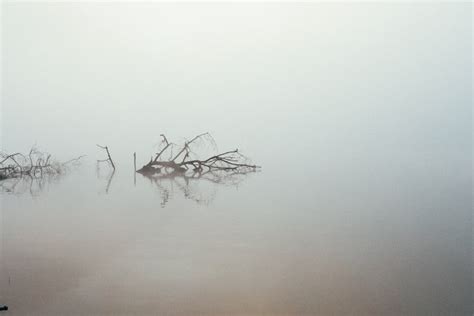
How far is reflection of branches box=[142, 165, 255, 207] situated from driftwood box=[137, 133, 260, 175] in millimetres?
14

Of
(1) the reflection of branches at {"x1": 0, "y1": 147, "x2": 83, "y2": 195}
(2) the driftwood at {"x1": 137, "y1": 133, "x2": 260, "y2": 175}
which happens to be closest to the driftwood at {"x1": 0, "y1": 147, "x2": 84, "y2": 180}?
(1) the reflection of branches at {"x1": 0, "y1": 147, "x2": 83, "y2": 195}

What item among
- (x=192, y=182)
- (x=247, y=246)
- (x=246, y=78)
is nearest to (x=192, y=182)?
(x=192, y=182)

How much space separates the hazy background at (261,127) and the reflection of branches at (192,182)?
0.15ft

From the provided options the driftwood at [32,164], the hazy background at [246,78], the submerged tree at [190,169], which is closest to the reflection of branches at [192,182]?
the submerged tree at [190,169]

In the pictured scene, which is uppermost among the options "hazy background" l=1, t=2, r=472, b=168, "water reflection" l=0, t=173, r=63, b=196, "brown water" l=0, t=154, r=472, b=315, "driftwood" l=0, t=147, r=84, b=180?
"hazy background" l=1, t=2, r=472, b=168

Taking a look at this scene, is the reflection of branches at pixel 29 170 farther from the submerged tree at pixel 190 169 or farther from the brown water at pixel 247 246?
the submerged tree at pixel 190 169

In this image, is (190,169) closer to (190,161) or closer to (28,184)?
(190,161)

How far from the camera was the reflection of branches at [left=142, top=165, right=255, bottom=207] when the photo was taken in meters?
2.78

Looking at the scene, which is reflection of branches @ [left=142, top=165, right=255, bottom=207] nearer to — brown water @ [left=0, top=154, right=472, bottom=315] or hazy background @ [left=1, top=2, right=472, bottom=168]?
brown water @ [left=0, top=154, right=472, bottom=315]

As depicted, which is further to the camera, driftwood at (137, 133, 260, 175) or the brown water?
driftwood at (137, 133, 260, 175)

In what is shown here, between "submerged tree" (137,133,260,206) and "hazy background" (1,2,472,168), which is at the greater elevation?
"hazy background" (1,2,472,168)

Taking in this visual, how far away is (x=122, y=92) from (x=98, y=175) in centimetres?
39

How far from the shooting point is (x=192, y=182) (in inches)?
109

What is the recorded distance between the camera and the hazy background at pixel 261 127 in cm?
275
